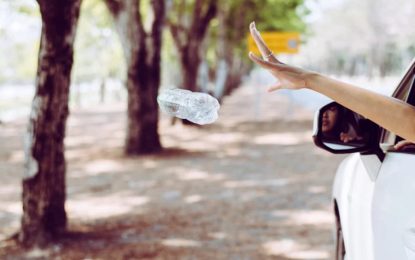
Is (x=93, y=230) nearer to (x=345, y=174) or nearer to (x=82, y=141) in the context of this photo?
(x=345, y=174)

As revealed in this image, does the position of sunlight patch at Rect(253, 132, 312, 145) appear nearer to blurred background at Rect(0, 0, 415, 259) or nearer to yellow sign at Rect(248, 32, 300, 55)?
blurred background at Rect(0, 0, 415, 259)

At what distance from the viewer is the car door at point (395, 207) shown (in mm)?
2229

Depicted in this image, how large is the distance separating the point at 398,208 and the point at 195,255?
14.3ft

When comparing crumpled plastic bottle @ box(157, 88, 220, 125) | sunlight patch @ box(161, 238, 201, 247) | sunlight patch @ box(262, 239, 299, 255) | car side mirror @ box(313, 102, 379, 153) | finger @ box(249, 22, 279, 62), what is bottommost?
sunlight patch @ box(161, 238, 201, 247)

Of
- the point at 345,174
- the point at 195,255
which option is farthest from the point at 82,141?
the point at 345,174

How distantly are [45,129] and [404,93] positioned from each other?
165 inches

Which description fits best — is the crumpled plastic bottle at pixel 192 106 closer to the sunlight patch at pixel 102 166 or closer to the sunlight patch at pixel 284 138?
the sunlight patch at pixel 102 166

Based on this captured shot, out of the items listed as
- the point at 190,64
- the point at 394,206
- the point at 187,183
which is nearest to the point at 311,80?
the point at 394,206

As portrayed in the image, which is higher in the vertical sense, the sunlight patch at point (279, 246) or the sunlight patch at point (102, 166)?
the sunlight patch at point (279, 246)

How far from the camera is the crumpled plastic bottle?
8.89 feet

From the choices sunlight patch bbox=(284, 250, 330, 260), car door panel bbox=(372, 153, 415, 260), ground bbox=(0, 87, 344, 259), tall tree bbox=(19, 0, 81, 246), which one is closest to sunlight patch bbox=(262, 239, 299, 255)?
ground bbox=(0, 87, 344, 259)

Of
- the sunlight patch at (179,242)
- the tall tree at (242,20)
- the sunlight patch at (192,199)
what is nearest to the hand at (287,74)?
the sunlight patch at (179,242)

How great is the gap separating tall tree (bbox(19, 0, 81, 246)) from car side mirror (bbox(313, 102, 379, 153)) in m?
4.10

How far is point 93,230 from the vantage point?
24.8ft
